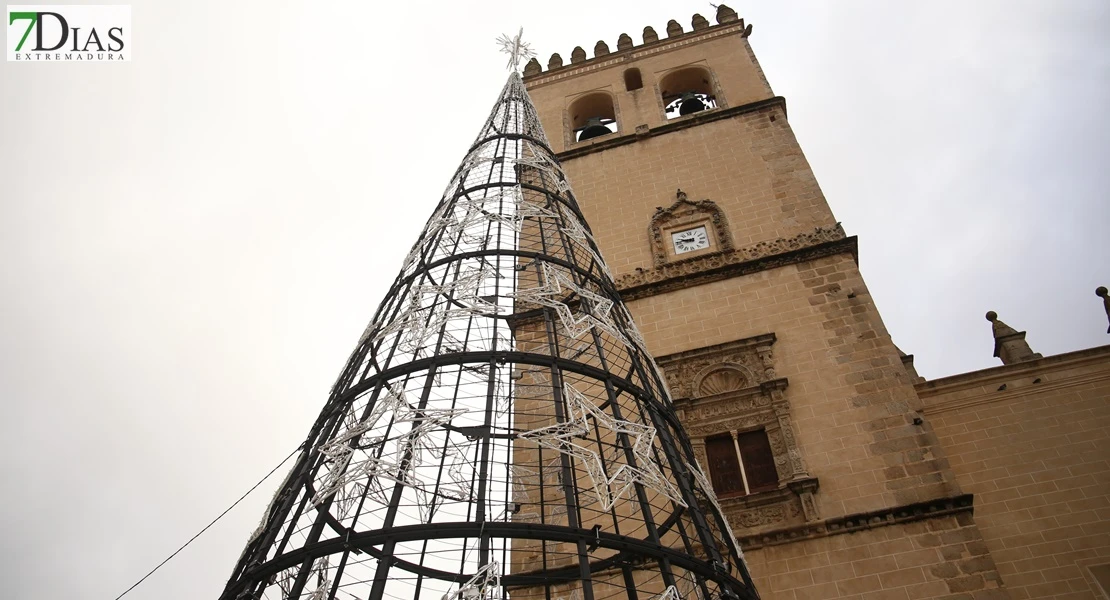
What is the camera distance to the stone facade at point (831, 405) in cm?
1198

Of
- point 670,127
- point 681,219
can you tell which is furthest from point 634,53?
point 681,219

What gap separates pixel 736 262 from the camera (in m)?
17.5

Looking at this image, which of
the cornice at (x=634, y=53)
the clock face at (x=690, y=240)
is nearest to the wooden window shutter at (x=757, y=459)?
the clock face at (x=690, y=240)

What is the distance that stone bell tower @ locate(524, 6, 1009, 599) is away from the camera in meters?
12.1

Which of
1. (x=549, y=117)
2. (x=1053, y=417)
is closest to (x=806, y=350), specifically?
(x=1053, y=417)

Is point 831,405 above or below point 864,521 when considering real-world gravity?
above

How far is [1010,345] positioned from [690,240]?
703cm

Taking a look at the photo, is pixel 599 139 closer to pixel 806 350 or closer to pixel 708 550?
pixel 806 350

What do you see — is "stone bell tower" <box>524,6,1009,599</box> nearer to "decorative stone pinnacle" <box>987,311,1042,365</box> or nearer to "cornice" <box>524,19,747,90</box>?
"cornice" <box>524,19,747,90</box>

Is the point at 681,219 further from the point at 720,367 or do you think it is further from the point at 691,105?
Answer: the point at 691,105

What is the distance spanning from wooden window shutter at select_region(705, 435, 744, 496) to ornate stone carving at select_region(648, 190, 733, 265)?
17.5 feet

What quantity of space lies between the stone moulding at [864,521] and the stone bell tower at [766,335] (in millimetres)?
21

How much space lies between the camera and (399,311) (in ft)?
35.4

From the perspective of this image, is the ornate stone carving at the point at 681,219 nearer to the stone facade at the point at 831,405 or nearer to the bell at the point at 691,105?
the stone facade at the point at 831,405
